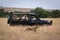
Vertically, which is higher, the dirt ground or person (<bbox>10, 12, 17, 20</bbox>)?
person (<bbox>10, 12, 17, 20</bbox>)

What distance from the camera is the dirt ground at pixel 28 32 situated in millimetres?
2369

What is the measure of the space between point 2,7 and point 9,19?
0.21m

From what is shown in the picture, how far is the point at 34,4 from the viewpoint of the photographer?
2.45 meters

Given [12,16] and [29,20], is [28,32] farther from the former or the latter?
[12,16]

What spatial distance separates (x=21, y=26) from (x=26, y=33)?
4.7 inches

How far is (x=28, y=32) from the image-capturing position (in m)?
2.42

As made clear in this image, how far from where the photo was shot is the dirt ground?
7.77ft

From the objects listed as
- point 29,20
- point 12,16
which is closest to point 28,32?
point 29,20

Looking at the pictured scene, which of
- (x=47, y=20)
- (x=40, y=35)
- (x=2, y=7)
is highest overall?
(x=2, y=7)

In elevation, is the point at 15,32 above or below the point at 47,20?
below

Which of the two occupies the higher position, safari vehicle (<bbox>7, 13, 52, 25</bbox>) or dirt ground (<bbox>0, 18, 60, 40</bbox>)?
safari vehicle (<bbox>7, 13, 52, 25</bbox>)

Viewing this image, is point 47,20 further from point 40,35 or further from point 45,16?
point 40,35

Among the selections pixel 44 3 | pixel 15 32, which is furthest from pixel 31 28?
pixel 44 3

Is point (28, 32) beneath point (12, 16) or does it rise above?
beneath
